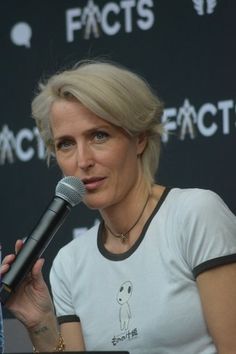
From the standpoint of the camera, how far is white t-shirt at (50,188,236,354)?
203 cm

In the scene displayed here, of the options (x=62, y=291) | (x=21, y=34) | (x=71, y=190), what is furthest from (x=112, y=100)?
(x=21, y=34)

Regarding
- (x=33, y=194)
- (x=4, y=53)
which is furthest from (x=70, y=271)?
(x=4, y=53)

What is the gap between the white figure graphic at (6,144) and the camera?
3.03m

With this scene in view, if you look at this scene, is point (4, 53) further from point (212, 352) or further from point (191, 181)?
point (212, 352)

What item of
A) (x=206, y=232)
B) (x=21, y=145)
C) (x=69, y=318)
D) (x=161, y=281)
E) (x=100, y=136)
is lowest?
(x=69, y=318)

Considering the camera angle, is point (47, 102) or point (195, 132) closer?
point (47, 102)

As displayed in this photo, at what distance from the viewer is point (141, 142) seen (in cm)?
223

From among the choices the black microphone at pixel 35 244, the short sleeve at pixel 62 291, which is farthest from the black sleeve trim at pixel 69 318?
the black microphone at pixel 35 244

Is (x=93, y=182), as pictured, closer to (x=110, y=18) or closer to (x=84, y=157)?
(x=84, y=157)

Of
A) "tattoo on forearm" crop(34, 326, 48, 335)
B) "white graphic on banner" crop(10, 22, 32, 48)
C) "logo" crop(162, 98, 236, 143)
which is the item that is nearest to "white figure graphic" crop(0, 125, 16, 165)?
"white graphic on banner" crop(10, 22, 32, 48)

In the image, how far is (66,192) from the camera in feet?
6.07

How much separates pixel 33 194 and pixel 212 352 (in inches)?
46.0

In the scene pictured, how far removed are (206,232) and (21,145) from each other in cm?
112

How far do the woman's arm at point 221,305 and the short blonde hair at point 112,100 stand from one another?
1.15 feet
